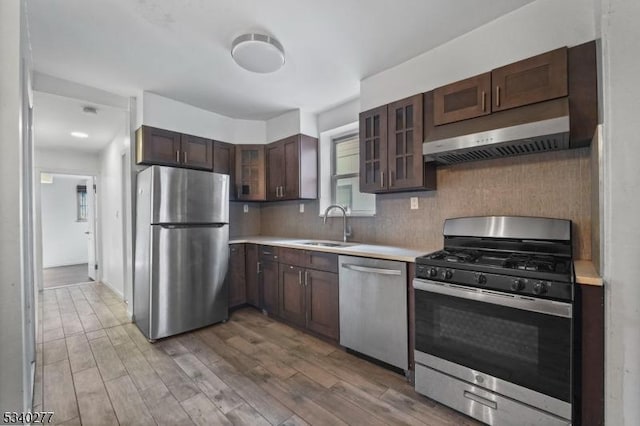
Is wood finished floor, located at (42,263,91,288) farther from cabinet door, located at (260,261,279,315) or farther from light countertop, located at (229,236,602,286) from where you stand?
cabinet door, located at (260,261,279,315)

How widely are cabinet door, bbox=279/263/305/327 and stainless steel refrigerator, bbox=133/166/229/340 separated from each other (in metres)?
0.67

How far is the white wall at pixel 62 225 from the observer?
6402 mm

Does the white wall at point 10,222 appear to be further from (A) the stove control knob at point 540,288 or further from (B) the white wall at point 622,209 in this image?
(B) the white wall at point 622,209

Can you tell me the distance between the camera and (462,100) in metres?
1.97

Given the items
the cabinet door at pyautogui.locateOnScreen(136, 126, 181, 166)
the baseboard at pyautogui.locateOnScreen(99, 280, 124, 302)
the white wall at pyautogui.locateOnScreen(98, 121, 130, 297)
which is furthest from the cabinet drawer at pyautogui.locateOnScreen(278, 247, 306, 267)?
the baseboard at pyautogui.locateOnScreen(99, 280, 124, 302)

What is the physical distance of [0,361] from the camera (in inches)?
42.1

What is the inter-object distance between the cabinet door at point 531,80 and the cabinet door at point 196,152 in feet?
9.94

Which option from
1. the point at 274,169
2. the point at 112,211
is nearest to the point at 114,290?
the point at 112,211

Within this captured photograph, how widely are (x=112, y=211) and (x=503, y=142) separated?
16.9ft

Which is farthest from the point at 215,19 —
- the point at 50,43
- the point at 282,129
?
the point at 282,129

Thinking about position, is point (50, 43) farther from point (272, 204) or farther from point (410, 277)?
point (410, 277)

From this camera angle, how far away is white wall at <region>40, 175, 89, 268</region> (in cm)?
640

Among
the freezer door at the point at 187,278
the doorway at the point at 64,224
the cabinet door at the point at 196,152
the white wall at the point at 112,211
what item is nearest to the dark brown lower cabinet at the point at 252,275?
the freezer door at the point at 187,278

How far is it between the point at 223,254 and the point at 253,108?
6.00ft
